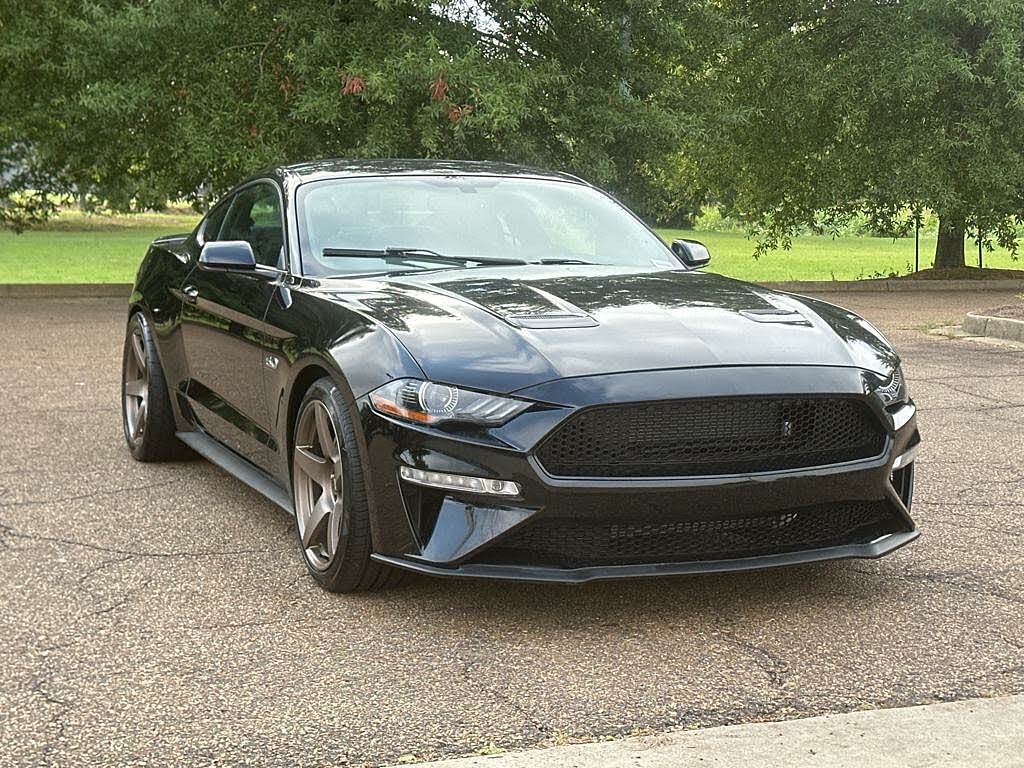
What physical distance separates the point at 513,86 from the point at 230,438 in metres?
11.0

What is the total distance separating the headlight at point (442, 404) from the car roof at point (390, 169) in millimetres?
2033

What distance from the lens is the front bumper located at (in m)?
4.22

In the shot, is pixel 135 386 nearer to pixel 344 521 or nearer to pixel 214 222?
pixel 214 222

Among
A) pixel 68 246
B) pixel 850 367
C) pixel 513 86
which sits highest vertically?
pixel 513 86

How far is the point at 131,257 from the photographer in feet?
103

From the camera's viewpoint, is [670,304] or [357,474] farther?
[670,304]

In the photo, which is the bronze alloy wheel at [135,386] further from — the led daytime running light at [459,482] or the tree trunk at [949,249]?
the tree trunk at [949,249]

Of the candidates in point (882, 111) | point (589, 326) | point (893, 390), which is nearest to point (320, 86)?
point (882, 111)

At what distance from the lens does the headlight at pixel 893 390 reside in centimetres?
465

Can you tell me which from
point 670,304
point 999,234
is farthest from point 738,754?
point 999,234

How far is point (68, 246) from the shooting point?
3684 cm

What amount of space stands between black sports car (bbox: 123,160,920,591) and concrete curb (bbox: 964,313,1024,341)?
8.52 m

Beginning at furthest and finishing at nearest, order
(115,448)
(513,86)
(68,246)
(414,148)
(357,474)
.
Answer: (68,246) < (414,148) < (513,86) < (115,448) < (357,474)

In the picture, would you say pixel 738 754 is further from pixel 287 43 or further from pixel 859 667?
pixel 287 43
